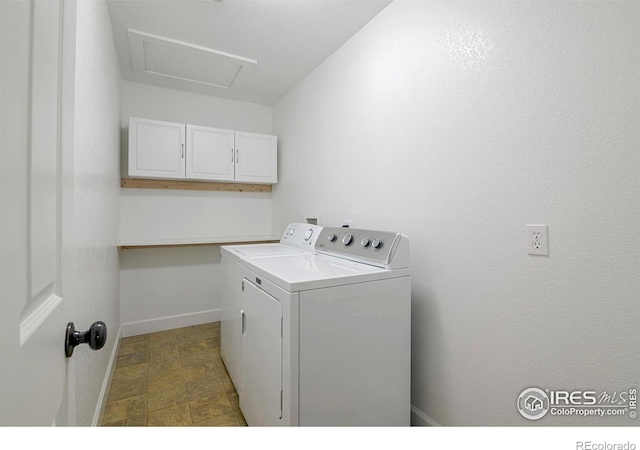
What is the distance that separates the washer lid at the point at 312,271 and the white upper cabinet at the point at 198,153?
1.55 meters

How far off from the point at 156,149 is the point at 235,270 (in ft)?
5.32

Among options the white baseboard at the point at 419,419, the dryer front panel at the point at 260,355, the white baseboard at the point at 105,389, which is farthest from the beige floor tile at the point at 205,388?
the white baseboard at the point at 419,419

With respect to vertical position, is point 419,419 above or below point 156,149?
below

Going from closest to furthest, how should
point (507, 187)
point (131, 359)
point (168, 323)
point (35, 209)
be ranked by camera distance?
point (35, 209), point (507, 187), point (131, 359), point (168, 323)

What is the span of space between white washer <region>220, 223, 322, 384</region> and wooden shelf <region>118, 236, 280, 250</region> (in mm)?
818

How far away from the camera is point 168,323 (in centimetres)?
301

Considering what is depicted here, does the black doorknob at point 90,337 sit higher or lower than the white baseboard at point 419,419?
higher

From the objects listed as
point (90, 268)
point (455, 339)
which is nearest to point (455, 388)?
point (455, 339)

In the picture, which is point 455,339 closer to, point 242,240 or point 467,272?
point 467,272

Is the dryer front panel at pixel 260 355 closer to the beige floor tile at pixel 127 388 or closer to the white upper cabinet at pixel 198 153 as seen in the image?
the beige floor tile at pixel 127 388

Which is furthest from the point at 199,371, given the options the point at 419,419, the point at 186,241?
the point at 419,419

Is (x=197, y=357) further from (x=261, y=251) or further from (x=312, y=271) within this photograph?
(x=312, y=271)

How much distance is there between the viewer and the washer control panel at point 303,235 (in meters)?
2.12
